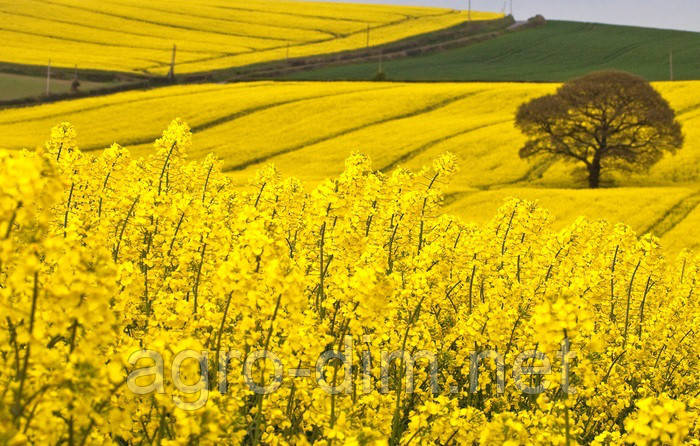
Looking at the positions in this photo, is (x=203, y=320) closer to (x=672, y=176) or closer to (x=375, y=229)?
(x=375, y=229)

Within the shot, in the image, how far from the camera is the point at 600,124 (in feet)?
111

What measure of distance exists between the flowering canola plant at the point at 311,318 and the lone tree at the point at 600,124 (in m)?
22.9

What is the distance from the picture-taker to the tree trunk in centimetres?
3266

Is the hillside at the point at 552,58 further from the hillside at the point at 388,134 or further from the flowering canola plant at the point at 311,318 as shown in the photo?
the flowering canola plant at the point at 311,318

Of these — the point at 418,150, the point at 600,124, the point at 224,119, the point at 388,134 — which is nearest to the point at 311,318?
the point at 418,150

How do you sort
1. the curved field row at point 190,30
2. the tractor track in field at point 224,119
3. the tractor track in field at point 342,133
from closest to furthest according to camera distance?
the tractor track in field at point 342,133
the tractor track in field at point 224,119
the curved field row at point 190,30

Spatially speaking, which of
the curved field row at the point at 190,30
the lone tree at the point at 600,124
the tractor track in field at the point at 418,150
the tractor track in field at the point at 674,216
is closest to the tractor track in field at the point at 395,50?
the curved field row at the point at 190,30

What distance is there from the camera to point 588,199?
85.6ft

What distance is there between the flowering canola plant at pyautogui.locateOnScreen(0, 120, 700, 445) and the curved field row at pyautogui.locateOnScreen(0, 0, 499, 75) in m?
49.4

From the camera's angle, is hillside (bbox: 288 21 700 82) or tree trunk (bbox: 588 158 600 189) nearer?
tree trunk (bbox: 588 158 600 189)

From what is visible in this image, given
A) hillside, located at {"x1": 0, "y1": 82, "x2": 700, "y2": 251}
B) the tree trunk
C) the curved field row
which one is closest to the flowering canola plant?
hillside, located at {"x1": 0, "y1": 82, "x2": 700, "y2": 251}

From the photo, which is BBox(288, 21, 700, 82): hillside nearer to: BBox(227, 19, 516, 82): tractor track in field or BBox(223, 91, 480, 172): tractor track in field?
BBox(227, 19, 516, 82): tractor track in field

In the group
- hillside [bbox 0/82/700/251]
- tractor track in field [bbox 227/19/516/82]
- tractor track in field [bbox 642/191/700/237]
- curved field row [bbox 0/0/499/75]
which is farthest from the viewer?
tractor track in field [bbox 227/19/516/82]

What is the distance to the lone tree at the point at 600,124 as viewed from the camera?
3291 cm
